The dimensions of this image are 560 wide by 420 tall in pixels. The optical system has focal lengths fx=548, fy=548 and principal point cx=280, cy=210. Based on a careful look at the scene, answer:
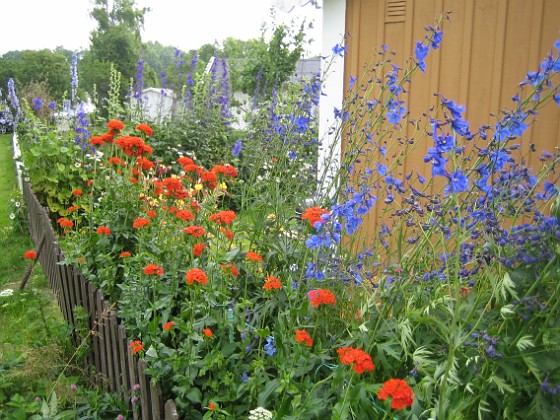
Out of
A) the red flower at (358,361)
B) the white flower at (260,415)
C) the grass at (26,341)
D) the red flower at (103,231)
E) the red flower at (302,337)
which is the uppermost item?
the red flower at (358,361)

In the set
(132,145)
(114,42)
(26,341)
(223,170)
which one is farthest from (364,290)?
(114,42)

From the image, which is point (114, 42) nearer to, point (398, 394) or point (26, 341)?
point (26, 341)

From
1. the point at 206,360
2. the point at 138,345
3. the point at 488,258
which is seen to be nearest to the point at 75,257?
the point at 138,345

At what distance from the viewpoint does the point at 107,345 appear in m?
2.68

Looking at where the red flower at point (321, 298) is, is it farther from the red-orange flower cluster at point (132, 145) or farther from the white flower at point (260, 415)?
the red-orange flower cluster at point (132, 145)

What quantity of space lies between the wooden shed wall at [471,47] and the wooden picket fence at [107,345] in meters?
2.13

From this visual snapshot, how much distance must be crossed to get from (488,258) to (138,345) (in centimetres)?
132

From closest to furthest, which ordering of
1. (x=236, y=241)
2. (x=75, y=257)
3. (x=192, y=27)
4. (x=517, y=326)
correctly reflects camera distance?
(x=517, y=326) → (x=236, y=241) → (x=75, y=257) → (x=192, y=27)

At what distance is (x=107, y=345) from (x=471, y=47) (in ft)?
9.50

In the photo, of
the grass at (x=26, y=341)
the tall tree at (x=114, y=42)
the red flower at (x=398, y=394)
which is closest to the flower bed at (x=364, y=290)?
the red flower at (x=398, y=394)

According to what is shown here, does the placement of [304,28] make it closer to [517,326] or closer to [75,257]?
[75,257]

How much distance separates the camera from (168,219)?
9.62ft

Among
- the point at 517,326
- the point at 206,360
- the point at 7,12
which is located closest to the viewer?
Answer: the point at 517,326

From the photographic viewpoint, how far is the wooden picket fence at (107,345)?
83.1 inches
